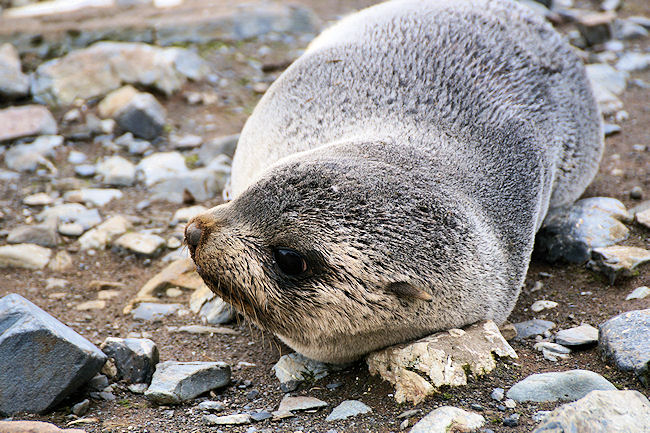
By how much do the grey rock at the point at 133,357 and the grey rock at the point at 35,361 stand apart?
410mm

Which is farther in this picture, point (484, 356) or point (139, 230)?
point (139, 230)

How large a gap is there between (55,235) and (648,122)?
685 cm

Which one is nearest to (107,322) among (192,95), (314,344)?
(314,344)

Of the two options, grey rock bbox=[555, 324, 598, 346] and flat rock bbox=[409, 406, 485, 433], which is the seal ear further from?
grey rock bbox=[555, 324, 598, 346]

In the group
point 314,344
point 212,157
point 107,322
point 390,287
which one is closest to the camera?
point 390,287

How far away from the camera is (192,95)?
30.6 ft

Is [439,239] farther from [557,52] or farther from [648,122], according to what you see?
[648,122]

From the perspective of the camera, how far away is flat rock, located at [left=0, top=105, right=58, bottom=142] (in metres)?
8.11

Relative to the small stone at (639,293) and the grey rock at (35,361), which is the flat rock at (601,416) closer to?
the small stone at (639,293)

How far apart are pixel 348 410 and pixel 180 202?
372cm

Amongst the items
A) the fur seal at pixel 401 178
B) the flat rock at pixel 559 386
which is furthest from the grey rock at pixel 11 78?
the flat rock at pixel 559 386

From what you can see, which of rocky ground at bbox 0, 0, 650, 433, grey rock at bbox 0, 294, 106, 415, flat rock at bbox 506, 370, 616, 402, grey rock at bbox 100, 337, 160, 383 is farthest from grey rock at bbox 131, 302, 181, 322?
flat rock at bbox 506, 370, 616, 402

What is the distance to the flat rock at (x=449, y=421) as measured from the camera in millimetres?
3980

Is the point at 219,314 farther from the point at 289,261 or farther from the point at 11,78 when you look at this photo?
the point at 11,78
